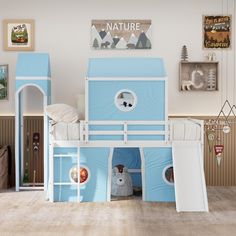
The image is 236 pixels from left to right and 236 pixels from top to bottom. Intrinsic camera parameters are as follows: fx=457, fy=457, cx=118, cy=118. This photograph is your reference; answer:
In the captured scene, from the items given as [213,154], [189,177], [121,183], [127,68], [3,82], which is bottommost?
[121,183]

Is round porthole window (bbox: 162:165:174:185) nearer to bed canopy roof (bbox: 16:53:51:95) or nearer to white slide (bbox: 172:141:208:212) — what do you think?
white slide (bbox: 172:141:208:212)

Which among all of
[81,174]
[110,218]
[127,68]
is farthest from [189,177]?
[127,68]

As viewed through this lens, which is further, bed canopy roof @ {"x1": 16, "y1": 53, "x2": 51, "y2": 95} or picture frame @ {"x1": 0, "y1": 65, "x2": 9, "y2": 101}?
picture frame @ {"x1": 0, "y1": 65, "x2": 9, "y2": 101}

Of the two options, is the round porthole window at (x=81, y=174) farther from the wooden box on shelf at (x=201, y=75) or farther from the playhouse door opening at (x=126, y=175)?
the wooden box on shelf at (x=201, y=75)

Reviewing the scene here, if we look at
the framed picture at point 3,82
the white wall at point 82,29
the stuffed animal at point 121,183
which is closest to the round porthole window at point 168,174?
the stuffed animal at point 121,183

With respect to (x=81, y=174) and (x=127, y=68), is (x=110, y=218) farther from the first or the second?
(x=127, y=68)

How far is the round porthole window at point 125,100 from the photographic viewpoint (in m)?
5.57

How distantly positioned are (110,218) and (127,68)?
6.26 feet

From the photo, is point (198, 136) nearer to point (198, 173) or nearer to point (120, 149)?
point (198, 173)

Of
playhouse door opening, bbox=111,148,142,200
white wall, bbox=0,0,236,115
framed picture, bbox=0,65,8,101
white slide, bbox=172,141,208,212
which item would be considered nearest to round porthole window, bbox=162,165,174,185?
white slide, bbox=172,141,208,212

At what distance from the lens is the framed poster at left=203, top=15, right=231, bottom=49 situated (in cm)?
675

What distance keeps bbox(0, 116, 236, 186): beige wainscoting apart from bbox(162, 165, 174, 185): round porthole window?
1.33 meters

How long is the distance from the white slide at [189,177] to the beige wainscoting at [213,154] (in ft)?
4.46

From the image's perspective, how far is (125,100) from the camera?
5.60 m
